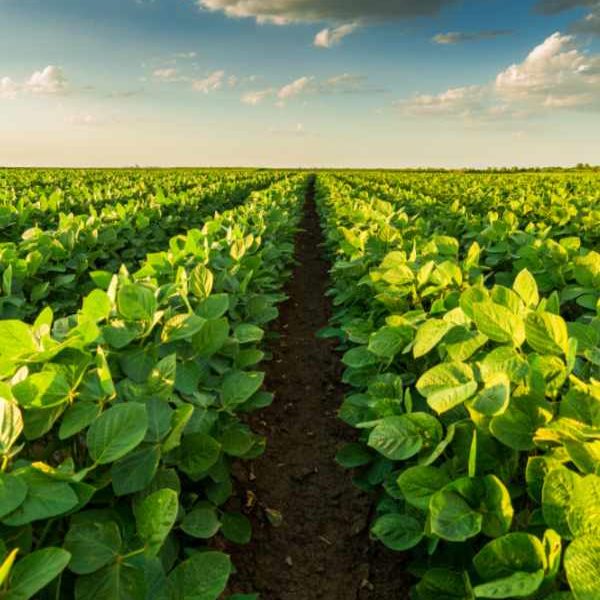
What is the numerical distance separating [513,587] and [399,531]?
631mm

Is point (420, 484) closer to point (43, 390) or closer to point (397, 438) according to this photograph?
point (397, 438)

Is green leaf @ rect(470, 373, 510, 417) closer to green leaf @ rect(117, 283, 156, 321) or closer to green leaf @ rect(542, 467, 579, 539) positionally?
green leaf @ rect(542, 467, 579, 539)

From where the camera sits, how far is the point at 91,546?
1.16 meters

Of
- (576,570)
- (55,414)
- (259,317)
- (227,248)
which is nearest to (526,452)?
(576,570)

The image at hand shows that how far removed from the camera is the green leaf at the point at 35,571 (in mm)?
933

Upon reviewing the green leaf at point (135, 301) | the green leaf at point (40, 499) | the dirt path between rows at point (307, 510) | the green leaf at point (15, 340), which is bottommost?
Answer: the dirt path between rows at point (307, 510)

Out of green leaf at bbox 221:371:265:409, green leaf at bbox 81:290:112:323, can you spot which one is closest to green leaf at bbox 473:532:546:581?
green leaf at bbox 221:371:265:409

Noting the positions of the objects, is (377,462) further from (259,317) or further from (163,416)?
(163,416)

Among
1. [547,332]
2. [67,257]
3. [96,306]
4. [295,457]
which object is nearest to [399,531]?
[547,332]

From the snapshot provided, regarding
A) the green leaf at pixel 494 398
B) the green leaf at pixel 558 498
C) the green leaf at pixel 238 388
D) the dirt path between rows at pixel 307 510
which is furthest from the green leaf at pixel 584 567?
the dirt path between rows at pixel 307 510

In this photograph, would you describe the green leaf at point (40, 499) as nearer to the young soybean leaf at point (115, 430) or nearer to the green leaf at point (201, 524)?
the young soybean leaf at point (115, 430)

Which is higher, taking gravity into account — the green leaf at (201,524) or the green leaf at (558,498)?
the green leaf at (558,498)

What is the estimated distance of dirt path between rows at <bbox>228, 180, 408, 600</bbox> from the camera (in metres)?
2.55

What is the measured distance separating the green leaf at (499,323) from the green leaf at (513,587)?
27.6 inches
